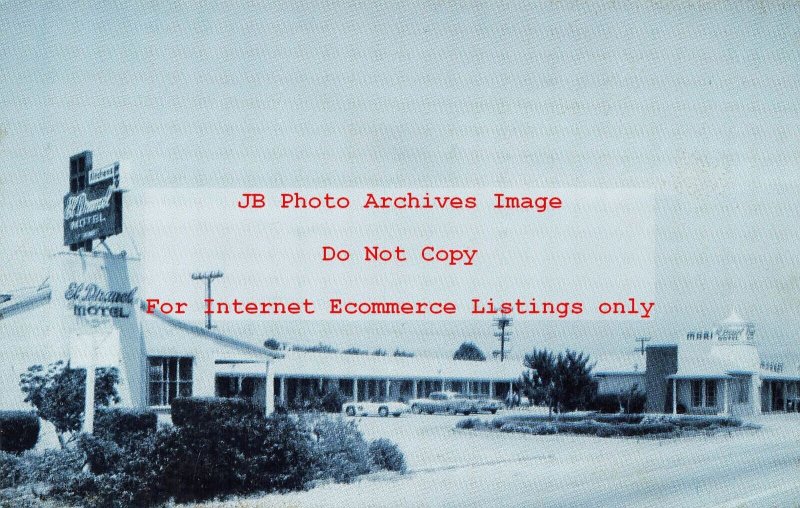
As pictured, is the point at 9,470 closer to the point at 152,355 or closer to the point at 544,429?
the point at 152,355

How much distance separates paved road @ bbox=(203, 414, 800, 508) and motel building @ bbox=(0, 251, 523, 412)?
691mm

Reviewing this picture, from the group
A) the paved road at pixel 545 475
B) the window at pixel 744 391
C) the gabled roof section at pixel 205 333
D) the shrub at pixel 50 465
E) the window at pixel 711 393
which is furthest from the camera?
the window at pixel 711 393

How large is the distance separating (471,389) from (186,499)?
4.11 meters

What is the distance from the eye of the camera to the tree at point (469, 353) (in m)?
13.6

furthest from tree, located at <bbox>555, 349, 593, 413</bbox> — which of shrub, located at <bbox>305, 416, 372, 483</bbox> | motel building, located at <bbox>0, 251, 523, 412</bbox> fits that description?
shrub, located at <bbox>305, 416, 372, 483</bbox>

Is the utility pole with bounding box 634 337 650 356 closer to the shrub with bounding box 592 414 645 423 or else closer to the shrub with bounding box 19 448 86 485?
the shrub with bounding box 592 414 645 423

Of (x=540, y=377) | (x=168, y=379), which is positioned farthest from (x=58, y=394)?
(x=540, y=377)

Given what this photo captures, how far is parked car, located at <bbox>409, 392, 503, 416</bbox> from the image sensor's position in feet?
45.4

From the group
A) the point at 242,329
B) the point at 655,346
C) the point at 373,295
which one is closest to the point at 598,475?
the point at 655,346

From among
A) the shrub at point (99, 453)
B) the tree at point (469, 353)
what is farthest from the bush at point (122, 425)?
the tree at point (469, 353)

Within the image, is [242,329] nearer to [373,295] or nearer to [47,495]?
[373,295]

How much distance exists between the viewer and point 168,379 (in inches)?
534

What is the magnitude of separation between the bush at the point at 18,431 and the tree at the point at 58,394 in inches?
6.3

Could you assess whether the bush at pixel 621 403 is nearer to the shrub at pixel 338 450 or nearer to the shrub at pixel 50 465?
the shrub at pixel 338 450
